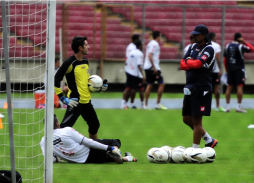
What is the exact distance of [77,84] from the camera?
7.45 metres

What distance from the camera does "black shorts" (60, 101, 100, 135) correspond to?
23.9ft

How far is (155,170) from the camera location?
20.7 ft

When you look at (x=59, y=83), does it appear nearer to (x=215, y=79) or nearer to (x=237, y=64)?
(x=215, y=79)

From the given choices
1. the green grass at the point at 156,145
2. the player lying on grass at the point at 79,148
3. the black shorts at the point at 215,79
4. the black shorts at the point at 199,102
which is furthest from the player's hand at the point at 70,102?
the black shorts at the point at 215,79

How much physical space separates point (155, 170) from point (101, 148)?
85 cm

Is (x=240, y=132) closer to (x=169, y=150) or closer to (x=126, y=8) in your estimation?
(x=169, y=150)

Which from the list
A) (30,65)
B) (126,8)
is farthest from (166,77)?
(30,65)

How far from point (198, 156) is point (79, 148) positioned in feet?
5.28

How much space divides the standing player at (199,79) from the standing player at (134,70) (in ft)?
24.6

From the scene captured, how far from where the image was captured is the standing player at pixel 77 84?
287 inches

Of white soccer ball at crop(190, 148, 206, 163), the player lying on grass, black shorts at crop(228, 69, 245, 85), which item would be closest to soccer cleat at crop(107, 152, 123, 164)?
the player lying on grass

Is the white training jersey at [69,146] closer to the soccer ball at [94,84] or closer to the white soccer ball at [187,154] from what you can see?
the soccer ball at [94,84]

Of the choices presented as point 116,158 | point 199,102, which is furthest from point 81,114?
point 199,102

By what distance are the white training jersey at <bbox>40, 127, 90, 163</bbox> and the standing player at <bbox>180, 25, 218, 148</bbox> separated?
5.36 feet
